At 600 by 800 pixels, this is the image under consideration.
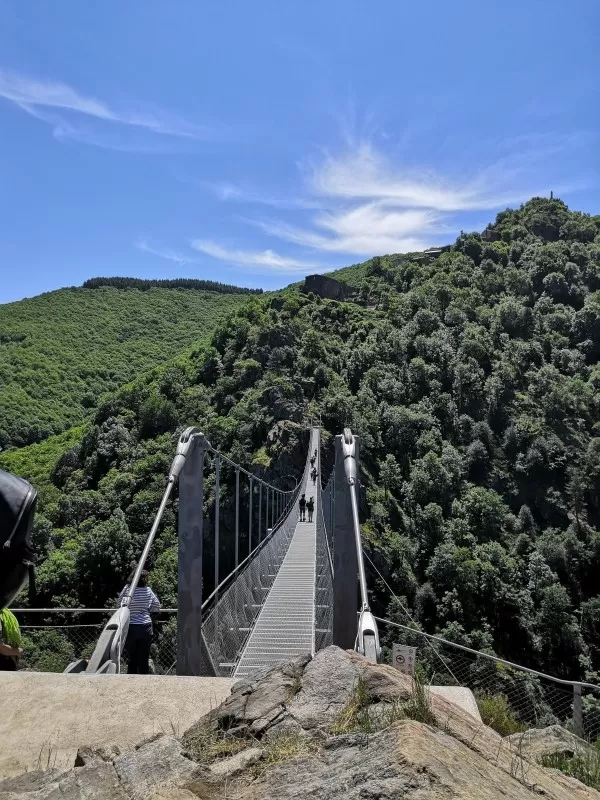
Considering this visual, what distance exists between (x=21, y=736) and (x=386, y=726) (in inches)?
49.8

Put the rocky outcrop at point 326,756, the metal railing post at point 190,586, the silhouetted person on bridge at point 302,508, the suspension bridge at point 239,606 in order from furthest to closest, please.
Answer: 1. the silhouetted person on bridge at point 302,508
2. the metal railing post at point 190,586
3. the suspension bridge at point 239,606
4. the rocky outcrop at point 326,756

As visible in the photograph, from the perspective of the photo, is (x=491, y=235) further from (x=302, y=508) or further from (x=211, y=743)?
(x=211, y=743)

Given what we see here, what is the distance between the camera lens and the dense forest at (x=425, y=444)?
76.6 feet

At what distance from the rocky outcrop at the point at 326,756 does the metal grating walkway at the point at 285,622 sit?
42.8 inches

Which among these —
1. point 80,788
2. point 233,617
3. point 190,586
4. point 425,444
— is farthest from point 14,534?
point 425,444

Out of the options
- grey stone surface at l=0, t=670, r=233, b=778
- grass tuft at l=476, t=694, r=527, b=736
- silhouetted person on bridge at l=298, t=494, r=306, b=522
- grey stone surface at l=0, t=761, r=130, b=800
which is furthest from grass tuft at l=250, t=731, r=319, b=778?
silhouetted person on bridge at l=298, t=494, r=306, b=522

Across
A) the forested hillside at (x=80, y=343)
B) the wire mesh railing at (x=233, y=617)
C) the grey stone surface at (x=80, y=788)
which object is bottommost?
the wire mesh railing at (x=233, y=617)

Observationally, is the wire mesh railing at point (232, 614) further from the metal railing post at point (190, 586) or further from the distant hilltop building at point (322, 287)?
the distant hilltop building at point (322, 287)

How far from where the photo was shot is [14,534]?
0.86 meters

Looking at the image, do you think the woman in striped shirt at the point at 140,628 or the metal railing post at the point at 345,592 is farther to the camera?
the metal railing post at the point at 345,592

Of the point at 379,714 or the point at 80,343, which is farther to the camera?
the point at 80,343

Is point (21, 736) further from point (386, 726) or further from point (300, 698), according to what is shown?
point (386, 726)

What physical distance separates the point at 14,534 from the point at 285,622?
5041 mm

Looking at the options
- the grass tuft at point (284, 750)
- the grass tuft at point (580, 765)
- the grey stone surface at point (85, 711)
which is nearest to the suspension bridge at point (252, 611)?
the grey stone surface at point (85, 711)
